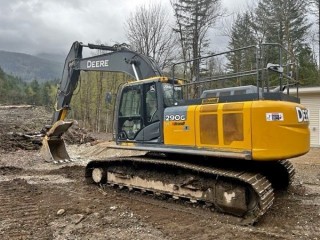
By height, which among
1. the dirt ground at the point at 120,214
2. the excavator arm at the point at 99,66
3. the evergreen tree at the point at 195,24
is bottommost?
the dirt ground at the point at 120,214

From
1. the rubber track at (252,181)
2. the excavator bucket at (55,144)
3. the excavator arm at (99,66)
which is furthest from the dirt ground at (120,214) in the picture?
the excavator arm at (99,66)

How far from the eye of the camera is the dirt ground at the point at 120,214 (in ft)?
18.6

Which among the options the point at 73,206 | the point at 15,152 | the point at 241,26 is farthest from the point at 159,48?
the point at 73,206

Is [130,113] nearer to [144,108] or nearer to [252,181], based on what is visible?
[144,108]

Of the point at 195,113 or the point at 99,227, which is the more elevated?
the point at 195,113

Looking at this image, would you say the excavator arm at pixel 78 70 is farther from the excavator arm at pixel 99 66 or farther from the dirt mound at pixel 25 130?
the dirt mound at pixel 25 130

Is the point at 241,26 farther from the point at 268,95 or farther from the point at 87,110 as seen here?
the point at 268,95

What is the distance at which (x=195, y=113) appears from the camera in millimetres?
6887

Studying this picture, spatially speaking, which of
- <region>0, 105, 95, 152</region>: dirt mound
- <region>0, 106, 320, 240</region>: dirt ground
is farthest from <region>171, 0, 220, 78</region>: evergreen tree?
<region>0, 106, 320, 240</region>: dirt ground

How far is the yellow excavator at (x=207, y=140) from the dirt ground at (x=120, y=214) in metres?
0.31

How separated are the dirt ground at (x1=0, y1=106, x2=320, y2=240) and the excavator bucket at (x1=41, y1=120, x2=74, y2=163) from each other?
1.87 meters

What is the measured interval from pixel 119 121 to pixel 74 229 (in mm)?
3268

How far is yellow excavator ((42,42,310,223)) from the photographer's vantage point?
20.1 ft

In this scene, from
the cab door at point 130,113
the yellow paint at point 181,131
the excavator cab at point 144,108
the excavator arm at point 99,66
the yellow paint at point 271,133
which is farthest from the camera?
the excavator arm at point 99,66
